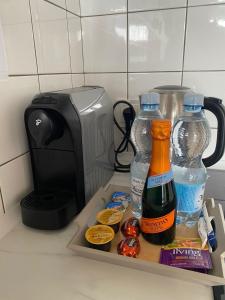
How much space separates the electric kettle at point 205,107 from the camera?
56cm

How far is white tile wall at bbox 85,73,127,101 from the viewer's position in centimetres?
85

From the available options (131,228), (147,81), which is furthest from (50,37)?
(131,228)

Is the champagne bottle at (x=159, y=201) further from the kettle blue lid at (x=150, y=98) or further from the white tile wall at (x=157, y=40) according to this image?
the white tile wall at (x=157, y=40)

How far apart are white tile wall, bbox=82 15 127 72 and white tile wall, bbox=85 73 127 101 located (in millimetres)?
20

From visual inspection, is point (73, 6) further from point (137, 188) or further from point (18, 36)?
A: point (137, 188)

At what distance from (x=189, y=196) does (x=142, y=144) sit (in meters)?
0.19

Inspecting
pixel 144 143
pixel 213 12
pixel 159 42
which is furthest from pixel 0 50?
pixel 213 12

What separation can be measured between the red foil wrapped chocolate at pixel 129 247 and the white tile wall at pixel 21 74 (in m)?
0.28

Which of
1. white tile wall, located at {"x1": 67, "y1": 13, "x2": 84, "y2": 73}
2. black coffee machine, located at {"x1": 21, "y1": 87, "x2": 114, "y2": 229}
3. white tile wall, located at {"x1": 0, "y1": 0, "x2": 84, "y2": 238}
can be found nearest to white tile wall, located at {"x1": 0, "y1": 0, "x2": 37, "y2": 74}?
white tile wall, located at {"x1": 0, "y1": 0, "x2": 84, "y2": 238}

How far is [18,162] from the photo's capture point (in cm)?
58

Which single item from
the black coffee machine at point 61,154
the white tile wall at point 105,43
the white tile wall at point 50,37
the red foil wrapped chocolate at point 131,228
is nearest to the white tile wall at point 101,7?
the white tile wall at point 105,43

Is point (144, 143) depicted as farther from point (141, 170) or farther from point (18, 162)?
point (18, 162)

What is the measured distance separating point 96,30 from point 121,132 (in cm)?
37

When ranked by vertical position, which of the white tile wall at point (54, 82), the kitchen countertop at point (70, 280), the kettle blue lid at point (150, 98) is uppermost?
the white tile wall at point (54, 82)
